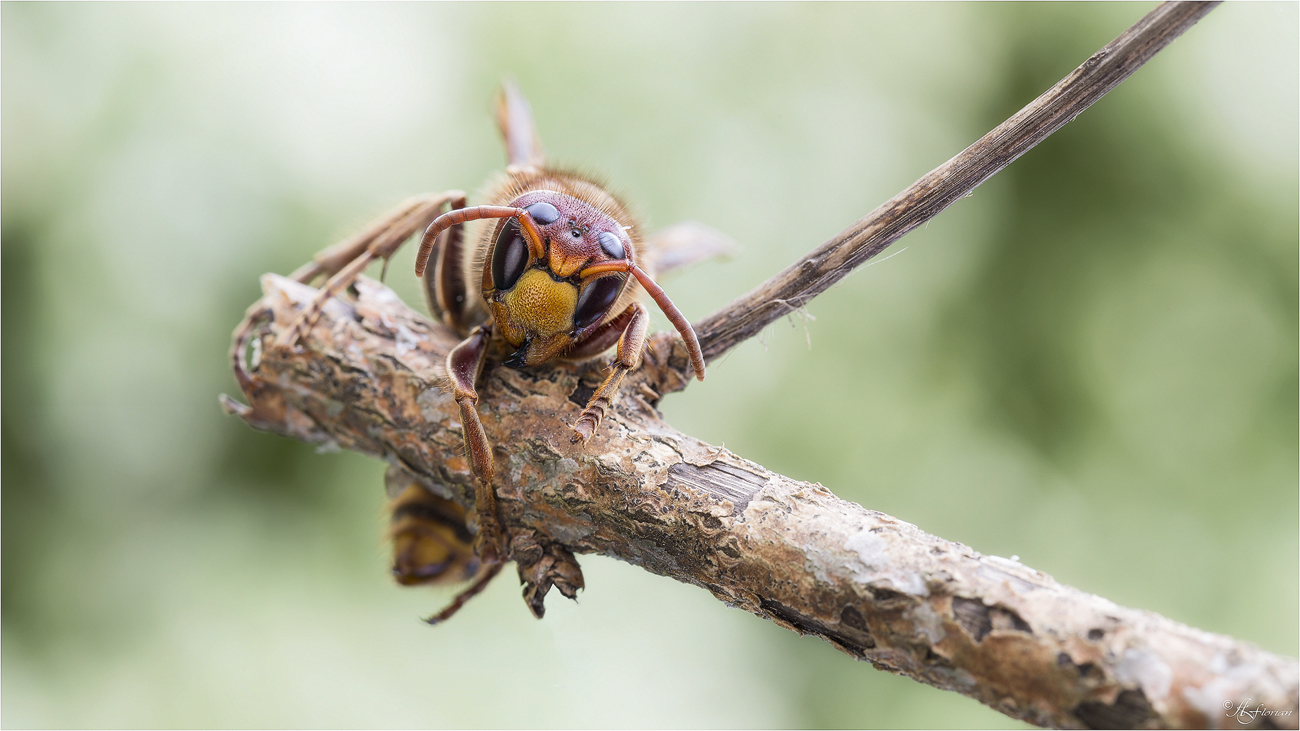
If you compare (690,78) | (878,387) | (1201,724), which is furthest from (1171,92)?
(1201,724)

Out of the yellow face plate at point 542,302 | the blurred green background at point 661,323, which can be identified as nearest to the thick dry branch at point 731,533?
the yellow face plate at point 542,302

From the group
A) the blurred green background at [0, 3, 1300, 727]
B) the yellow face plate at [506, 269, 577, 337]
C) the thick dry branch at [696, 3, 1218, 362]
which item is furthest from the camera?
the blurred green background at [0, 3, 1300, 727]

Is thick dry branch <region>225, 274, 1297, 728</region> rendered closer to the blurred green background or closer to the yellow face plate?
the yellow face plate

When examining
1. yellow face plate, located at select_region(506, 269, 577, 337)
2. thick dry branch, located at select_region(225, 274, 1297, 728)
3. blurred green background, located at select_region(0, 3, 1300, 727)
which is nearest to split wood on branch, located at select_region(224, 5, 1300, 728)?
thick dry branch, located at select_region(225, 274, 1297, 728)

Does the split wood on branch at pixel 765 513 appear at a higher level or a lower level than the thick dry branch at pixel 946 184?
lower

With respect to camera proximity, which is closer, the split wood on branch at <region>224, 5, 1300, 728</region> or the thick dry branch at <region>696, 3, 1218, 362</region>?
the split wood on branch at <region>224, 5, 1300, 728</region>

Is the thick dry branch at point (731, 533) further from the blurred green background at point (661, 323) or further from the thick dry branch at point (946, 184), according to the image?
the blurred green background at point (661, 323)
